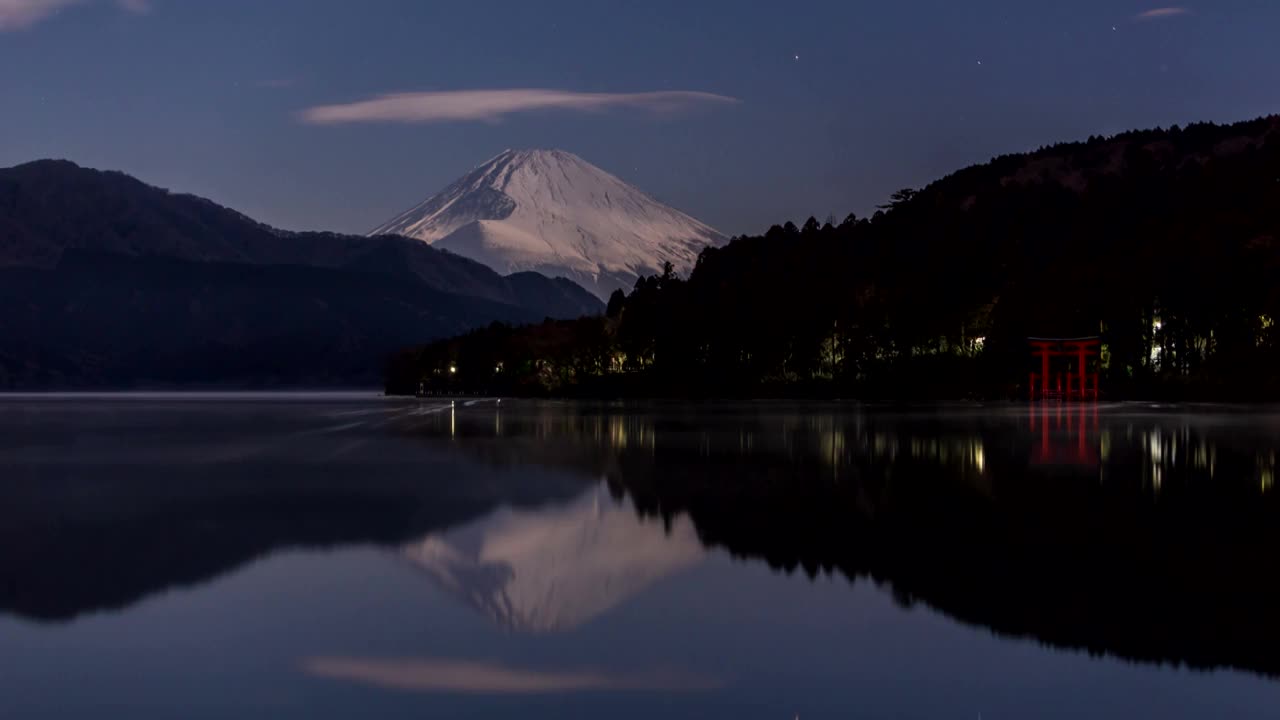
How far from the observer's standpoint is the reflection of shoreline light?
34.8 ft

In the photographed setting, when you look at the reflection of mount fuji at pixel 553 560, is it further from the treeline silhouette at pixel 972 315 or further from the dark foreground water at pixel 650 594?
the treeline silhouette at pixel 972 315

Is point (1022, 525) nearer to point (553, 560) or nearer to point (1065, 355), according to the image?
point (553, 560)

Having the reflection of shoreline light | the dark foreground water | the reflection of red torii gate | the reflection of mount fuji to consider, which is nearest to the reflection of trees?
the dark foreground water

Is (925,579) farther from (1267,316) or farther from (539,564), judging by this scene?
(1267,316)

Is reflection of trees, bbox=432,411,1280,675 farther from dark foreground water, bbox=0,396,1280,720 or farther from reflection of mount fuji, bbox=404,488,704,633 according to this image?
reflection of mount fuji, bbox=404,488,704,633

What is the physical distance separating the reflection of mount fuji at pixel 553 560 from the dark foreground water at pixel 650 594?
87 mm

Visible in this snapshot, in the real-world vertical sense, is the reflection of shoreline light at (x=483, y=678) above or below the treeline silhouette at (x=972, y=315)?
below

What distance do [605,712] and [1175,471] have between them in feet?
81.9

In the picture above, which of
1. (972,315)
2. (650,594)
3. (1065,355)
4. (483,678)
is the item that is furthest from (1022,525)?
(972,315)

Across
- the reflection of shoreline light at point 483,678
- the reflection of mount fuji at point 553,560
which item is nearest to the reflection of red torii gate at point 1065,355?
the reflection of mount fuji at point 553,560

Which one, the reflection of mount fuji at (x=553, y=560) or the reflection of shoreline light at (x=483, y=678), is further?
the reflection of mount fuji at (x=553, y=560)

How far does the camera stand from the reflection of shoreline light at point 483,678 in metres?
10.6

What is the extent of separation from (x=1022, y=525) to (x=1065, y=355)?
122m

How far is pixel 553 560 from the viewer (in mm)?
18266
